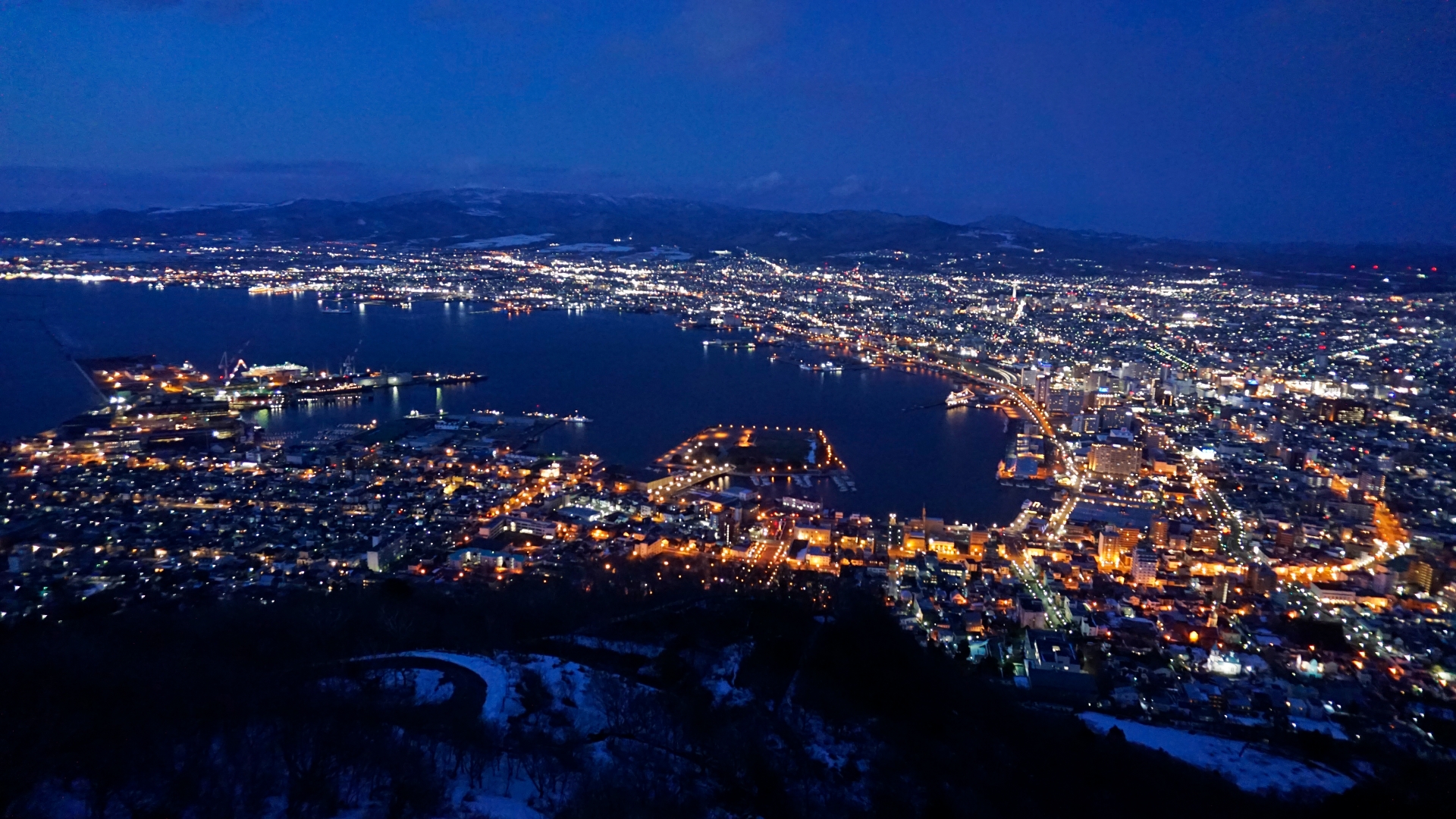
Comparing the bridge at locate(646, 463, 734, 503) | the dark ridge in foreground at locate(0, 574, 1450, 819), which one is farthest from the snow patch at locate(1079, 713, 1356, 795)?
the bridge at locate(646, 463, 734, 503)

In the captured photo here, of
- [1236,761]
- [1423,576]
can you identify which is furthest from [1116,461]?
[1236,761]

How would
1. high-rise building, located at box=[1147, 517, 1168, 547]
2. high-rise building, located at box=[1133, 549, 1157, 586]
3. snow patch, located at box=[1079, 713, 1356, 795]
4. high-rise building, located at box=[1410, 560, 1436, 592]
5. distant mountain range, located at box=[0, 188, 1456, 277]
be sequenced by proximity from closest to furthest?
snow patch, located at box=[1079, 713, 1356, 795] → high-rise building, located at box=[1410, 560, 1436, 592] → high-rise building, located at box=[1133, 549, 1157, 586] → high-rise building, located at box=[1147, 517, 1168, 547] → distant mountain range, located at box=[0, 188, 1456, 277]

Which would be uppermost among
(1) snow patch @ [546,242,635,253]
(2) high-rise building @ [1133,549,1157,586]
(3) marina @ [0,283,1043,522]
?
(1) snow patch @ [546,242,635,253]

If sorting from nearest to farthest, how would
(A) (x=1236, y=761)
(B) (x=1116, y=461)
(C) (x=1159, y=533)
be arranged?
(A) (x=1236, y=761) → (C) (x=1159, y=533) → (B) (x=1116, y=461)

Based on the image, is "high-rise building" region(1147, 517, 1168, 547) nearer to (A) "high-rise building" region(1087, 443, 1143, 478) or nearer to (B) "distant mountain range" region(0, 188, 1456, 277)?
(A) "high-rise building" region(1087, 443, 1143, 478)

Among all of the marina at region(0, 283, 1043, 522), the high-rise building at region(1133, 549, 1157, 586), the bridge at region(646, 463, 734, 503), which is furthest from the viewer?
the marina at region(0, 283, 1043, 522)

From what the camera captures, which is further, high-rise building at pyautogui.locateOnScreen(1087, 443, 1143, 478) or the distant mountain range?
the distant mountain range

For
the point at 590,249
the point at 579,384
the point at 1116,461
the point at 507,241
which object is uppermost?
the point at 507,241

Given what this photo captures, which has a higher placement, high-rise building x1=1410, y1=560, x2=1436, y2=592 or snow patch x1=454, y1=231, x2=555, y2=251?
snow patch x1=454, y1=231, x2=555, y2=251

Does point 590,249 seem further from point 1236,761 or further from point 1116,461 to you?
point 1236,761
